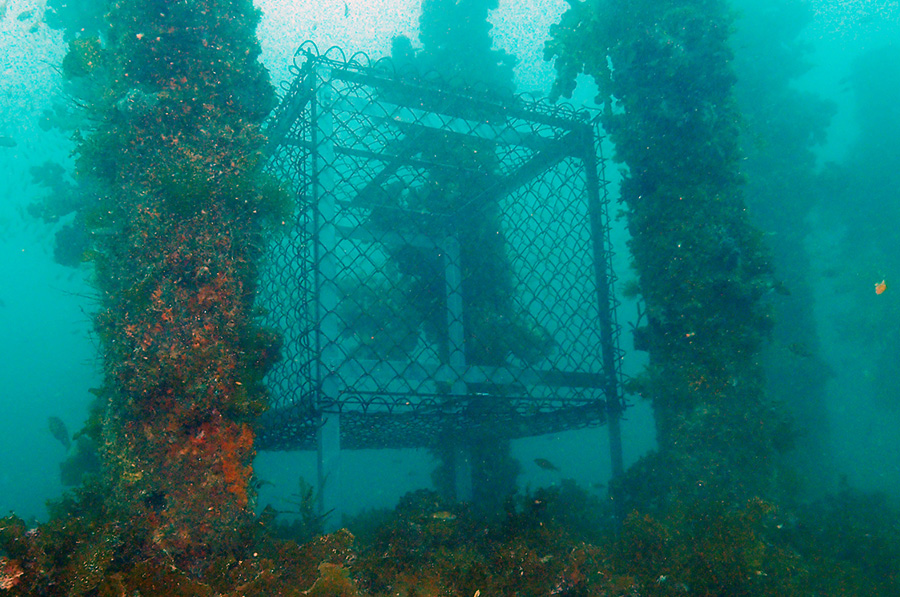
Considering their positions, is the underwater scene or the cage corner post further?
the cage corner post

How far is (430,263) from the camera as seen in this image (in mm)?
8789

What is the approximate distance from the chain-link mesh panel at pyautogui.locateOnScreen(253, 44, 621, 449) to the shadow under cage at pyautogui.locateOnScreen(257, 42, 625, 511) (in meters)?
0.03

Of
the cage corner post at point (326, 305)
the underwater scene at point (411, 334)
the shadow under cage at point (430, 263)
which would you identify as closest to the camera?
the underwater scene at point (411, 334)

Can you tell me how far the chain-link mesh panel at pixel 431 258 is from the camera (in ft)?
17.1

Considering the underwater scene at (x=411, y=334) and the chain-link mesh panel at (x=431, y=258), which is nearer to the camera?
the underwater scene at (x=411, y=334)

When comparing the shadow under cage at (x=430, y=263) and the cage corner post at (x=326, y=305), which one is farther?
the shadow under cage at (x=430, y=263)

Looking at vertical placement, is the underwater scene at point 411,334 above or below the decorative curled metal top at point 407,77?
below

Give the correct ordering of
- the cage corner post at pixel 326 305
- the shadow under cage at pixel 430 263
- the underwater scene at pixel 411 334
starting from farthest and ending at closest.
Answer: the shadow under cage at pixel 430 263 < the cage corner post at pixel 326 305 < the underwater scene at pixel 411 334

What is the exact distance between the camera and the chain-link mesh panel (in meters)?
5.21

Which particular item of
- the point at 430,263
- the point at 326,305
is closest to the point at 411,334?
the point at 326,305

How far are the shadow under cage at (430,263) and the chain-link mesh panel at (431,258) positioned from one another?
0.03 metres

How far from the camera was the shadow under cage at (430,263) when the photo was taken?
203 inches

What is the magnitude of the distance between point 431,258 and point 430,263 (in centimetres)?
9

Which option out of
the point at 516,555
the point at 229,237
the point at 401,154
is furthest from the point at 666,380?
the point at 401,154
